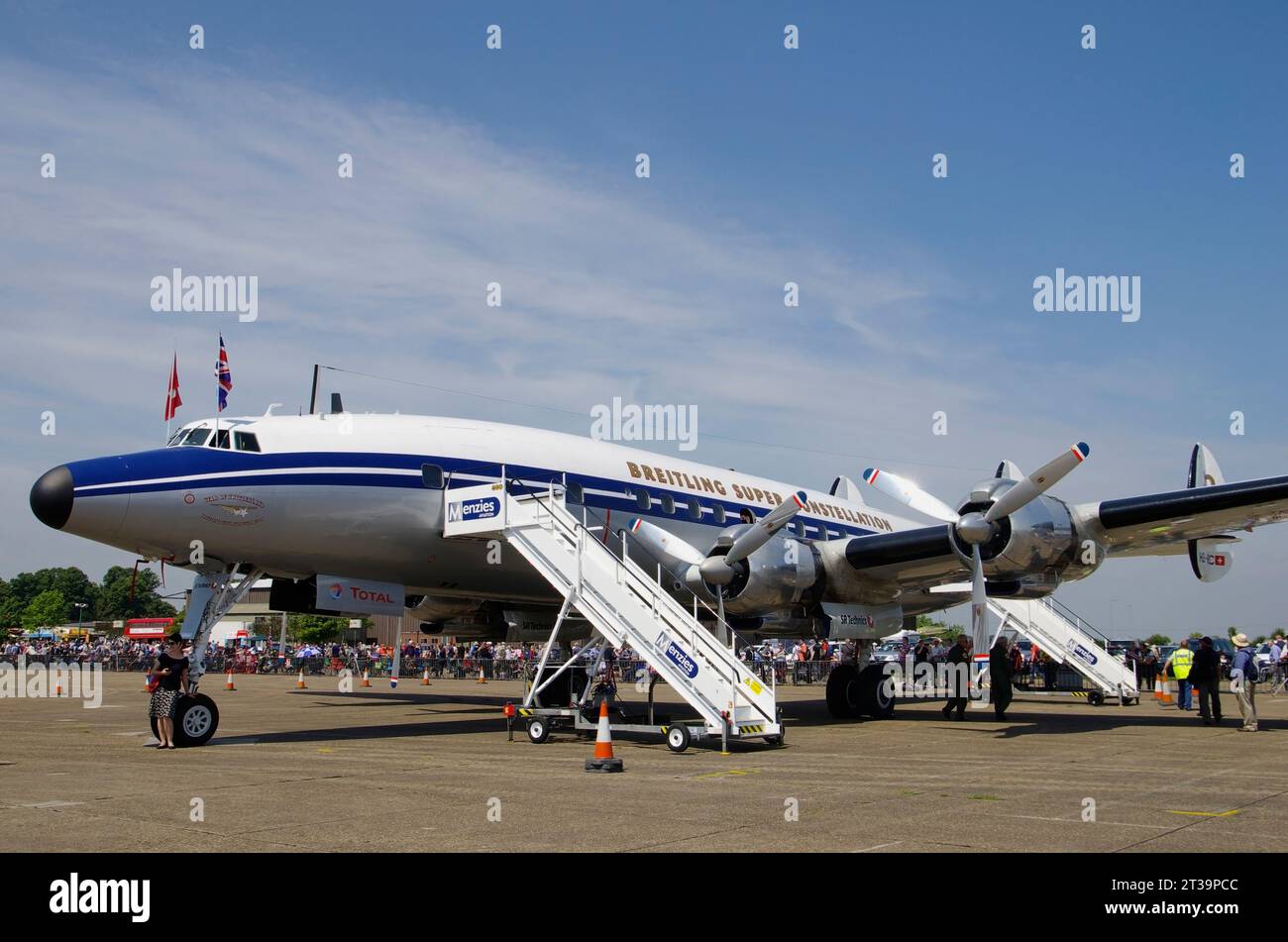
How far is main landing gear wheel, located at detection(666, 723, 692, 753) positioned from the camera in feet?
43.2

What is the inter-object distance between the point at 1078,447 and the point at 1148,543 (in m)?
4.36

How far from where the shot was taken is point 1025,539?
15648 millimetres

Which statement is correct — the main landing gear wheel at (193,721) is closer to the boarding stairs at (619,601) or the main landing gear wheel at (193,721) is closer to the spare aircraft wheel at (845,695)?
the boarding stairs at (619,601)

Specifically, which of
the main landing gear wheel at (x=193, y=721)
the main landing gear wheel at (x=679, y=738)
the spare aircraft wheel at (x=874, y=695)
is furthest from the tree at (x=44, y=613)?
the main landing gear wheel at (x=679, y=738)

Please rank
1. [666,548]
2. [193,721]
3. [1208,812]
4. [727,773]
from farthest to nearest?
[666,548]
[193,721]
[727,773]
[1208,812]

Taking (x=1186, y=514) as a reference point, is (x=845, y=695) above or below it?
below

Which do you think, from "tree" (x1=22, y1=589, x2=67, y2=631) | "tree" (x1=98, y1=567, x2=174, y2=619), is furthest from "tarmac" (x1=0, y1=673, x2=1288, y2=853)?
"tree" (x1=98, y1=567, x2=174, y2=619)

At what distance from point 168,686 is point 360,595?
2.96 meters

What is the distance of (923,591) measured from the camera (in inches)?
856

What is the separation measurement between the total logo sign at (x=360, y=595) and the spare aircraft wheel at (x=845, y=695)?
8961 millimetres

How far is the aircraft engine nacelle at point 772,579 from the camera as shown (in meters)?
16.7

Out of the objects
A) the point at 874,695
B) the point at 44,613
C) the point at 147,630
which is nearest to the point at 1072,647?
the point at 874,695

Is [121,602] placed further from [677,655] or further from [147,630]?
[677,655]
